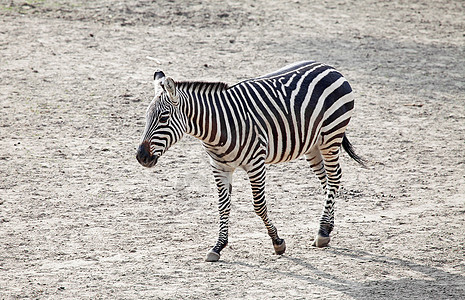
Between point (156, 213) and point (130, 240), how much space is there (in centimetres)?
78

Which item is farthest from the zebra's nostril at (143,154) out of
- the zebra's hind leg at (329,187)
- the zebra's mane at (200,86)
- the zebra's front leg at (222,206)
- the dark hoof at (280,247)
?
the zebra's hind leg at (329,187)

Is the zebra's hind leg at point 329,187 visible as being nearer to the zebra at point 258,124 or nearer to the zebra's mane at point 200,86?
the zebra at point 258,124

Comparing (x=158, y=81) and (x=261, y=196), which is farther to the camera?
(x=261, y=196)

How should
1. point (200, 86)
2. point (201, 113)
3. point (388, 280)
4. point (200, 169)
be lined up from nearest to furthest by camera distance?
point (388, 280) → point (201, 113) → point (200, 86) → point (200, 169)

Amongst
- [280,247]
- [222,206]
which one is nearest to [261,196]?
[222,206]

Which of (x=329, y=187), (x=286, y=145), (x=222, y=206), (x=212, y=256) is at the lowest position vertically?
(x=212, y=256)

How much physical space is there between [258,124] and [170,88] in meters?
1.14

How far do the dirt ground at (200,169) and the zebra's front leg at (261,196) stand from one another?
0.16 m

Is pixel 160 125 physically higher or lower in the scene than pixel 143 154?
higher

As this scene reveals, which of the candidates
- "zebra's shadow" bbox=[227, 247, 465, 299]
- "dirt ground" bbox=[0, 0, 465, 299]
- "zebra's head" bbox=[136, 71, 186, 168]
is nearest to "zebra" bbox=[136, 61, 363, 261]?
"zebra's head" bbox=[136, 71, 186, 168]

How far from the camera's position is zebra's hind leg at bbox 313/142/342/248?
285 inches

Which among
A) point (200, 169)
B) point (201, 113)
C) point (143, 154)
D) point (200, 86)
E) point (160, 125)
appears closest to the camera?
point (143, 154)

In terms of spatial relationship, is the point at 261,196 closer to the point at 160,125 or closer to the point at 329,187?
the point at 329,187

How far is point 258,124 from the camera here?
681cm
